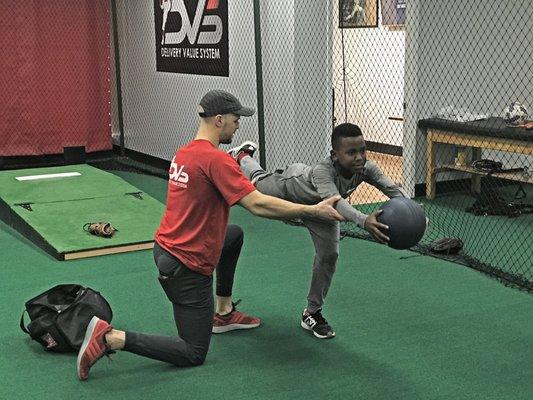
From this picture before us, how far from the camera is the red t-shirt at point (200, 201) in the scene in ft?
11.4

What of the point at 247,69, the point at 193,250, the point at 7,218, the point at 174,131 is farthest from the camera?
the point at 174,131

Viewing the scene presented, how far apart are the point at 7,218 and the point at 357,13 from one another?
5.62 m

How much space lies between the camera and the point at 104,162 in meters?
10.4

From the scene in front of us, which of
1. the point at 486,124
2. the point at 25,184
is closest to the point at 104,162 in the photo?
the point at 25,184

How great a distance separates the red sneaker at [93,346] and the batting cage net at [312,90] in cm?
279

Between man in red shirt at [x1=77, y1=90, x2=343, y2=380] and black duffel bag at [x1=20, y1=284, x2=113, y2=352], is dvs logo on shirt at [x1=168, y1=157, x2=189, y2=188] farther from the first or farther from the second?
black duffel bag at [x1=20, y1=284, x2=113, y2=352]

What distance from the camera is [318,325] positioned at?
165 inches

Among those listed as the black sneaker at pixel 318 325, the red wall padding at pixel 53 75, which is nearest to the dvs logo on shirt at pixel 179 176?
the black sneaker at pixel 318 325

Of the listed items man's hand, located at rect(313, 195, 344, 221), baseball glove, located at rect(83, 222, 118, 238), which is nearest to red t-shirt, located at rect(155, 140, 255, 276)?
man's hand, located at rect(313, 195, 344, 221)

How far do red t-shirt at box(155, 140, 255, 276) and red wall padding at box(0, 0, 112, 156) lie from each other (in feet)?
22.3

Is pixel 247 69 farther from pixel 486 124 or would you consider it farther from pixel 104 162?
pixel 104 162

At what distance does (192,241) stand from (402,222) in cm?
96

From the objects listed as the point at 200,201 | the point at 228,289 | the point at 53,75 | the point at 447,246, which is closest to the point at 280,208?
the point at 200,201

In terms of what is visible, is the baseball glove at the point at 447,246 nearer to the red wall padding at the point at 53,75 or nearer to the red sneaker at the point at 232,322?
the red sneaker at the point at 232,322
